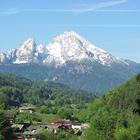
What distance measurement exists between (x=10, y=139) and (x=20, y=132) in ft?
172

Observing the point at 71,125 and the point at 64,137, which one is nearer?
the point at 64,137

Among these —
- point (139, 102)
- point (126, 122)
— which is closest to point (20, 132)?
point (126, 122)

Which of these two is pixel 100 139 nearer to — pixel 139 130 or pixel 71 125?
pixel 139 130

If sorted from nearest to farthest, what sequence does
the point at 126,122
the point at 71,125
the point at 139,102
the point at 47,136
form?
the point at 139,102
the point at 47,136
the point at 126,122
the point at 71,125

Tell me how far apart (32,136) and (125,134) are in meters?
44.3

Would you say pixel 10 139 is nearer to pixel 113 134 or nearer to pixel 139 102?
pixel 113 134

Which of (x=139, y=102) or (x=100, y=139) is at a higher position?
(x=139, y=102)

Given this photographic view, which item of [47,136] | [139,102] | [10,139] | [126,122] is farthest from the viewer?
[126,122]

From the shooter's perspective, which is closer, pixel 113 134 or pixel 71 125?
pixel 113 134

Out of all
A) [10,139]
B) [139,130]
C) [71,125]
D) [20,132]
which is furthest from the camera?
[71,125]

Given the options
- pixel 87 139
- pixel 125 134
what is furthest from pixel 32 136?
pixel 125 134

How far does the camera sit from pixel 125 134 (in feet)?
311

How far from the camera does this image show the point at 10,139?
97.9 m

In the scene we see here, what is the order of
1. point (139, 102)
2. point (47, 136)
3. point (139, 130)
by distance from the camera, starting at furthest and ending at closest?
point (47, 136) < point (139, 130) < point (139, 102)
